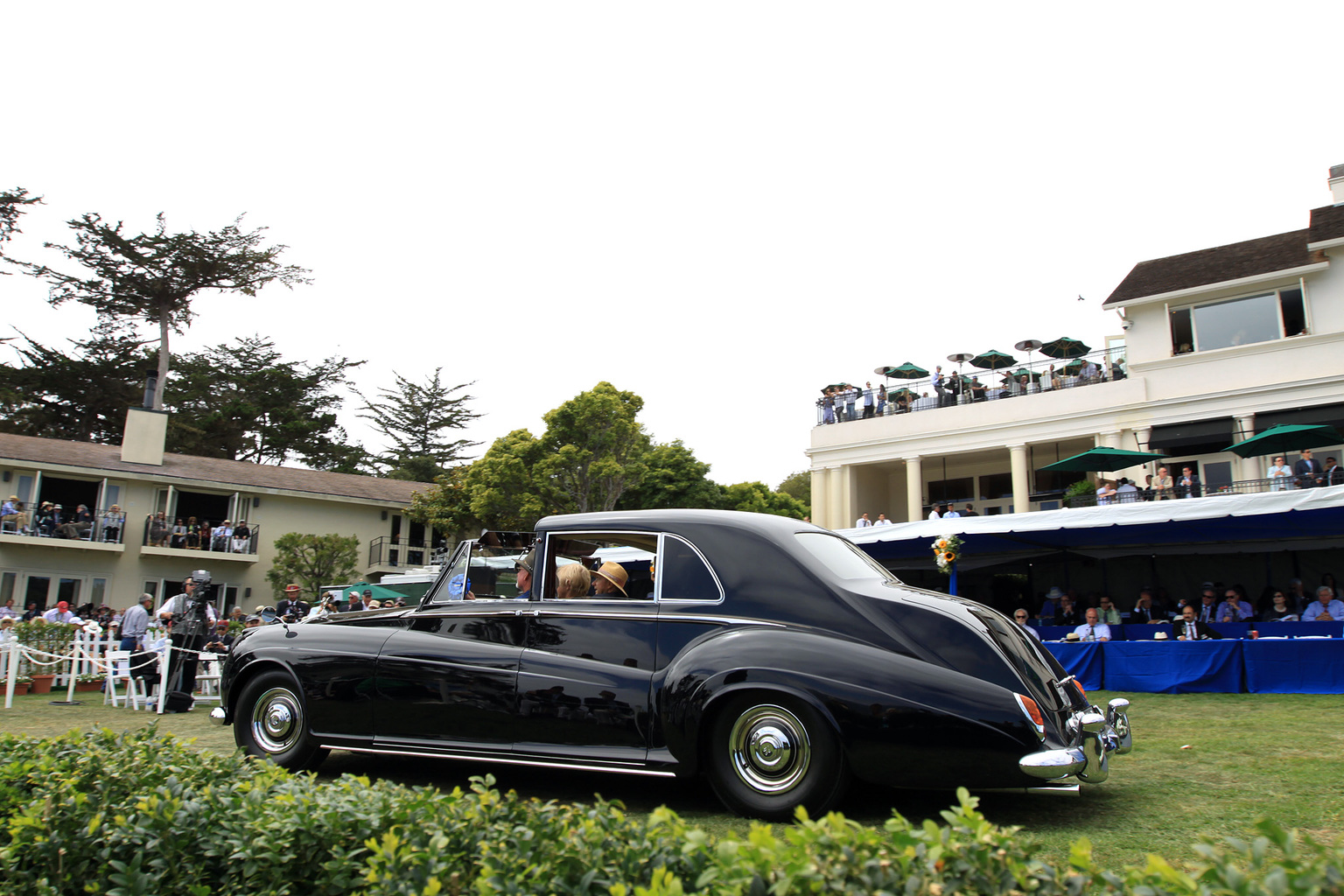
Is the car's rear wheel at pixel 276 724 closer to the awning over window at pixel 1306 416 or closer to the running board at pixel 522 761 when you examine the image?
the running board at pixel 522 761

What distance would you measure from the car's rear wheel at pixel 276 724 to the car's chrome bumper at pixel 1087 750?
495 centimetres

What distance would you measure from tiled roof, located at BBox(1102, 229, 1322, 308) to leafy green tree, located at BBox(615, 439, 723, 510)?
21213mm

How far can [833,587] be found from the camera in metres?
5.55

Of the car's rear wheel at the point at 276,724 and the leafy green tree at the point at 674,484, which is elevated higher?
the leafy green tree at the point at 674,484

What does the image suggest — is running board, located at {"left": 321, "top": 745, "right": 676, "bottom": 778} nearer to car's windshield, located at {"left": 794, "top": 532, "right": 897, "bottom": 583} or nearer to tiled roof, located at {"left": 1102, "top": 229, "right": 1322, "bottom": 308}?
car's windshield, located at {"left": 794, "top": 532, "right": 897, "bottom": 583}

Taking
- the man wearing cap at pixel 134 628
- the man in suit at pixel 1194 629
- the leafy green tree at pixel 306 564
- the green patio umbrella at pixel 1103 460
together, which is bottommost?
the man wearing cap at pixel 134 628

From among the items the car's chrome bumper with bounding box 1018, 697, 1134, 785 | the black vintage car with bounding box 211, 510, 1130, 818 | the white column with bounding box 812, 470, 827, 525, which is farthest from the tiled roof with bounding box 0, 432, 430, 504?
the car's chrome bumper with bounding box 1018, 697, 1134, 785

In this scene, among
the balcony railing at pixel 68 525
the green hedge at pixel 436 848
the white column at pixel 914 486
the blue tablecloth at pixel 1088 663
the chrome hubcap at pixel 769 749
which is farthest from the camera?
the white column at pixel 914 486

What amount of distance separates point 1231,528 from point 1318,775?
12.3m

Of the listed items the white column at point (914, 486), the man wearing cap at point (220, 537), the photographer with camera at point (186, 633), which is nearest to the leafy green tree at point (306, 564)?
the man wearing cap at point (220, 537)

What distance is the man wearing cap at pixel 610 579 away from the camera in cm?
630

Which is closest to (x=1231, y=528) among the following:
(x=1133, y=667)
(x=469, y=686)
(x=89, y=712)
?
(x=1133, y=667)

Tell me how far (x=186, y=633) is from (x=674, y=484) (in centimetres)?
3292

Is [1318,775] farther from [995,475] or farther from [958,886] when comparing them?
[995,475]
